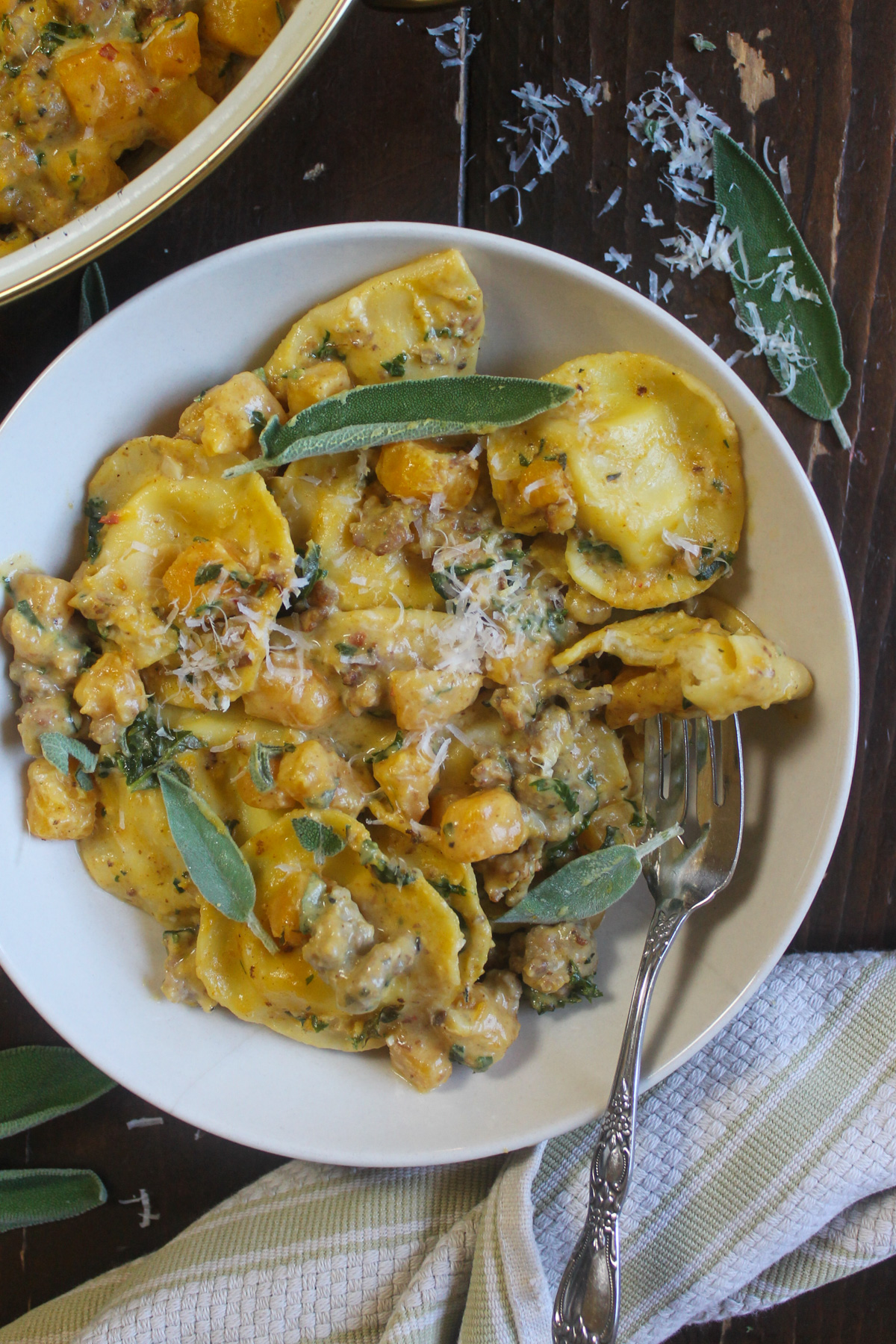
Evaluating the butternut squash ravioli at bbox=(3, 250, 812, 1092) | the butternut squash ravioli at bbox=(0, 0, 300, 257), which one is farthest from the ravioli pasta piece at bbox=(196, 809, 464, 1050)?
the butternut squash ravioli at bbox=(0, 0, 300, 257)

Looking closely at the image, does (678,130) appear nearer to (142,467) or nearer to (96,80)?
(96,80)

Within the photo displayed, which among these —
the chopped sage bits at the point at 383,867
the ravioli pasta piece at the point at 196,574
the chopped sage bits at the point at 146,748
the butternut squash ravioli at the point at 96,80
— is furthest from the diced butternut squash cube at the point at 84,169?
the chopped sage bits at the point at 383,867

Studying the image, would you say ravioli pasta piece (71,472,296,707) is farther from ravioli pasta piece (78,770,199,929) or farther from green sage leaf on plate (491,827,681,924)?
green sage leaf on plate (491,827,681,924)

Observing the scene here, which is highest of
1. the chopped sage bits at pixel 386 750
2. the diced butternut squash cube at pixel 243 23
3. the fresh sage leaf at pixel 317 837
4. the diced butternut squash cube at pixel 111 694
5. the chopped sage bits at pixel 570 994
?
the diced butternut squash cube at pixel 243 23

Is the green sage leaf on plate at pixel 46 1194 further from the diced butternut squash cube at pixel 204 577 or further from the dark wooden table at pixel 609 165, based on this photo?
the dark wooden table at pixel 609 165

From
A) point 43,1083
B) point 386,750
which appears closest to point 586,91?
point 386,750

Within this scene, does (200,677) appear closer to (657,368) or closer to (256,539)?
(256,539)
